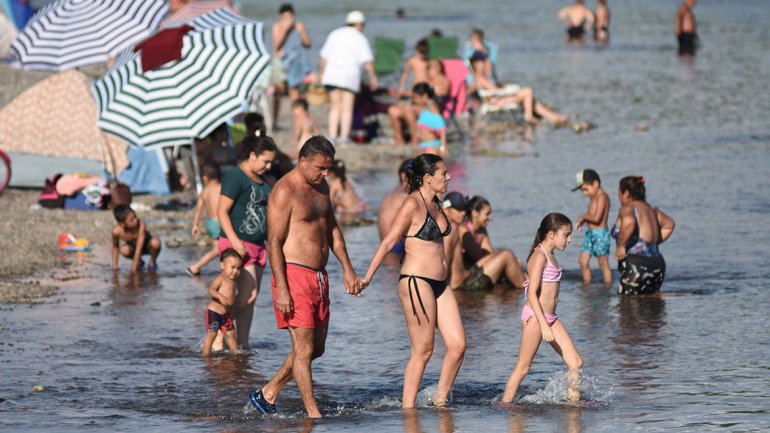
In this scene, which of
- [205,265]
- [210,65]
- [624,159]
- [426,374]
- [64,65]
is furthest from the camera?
[624,159]

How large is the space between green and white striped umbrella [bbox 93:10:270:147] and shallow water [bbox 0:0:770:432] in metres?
1.51

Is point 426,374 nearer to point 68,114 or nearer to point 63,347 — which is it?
point 63,347

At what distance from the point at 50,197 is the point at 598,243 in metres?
6.68

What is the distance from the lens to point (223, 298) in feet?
32.3

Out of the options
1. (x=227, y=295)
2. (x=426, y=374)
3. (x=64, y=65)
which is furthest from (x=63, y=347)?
(x=64, y=65)

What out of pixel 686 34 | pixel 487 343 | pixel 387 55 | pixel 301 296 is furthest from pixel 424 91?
pixel 686 34

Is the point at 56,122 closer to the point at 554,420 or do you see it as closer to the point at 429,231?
the point at 429,231

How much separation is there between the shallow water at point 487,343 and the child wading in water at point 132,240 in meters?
0.17

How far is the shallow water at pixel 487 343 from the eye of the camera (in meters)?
8.38

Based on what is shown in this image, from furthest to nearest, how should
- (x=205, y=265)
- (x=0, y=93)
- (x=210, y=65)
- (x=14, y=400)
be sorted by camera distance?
1. (x=0, y=93)
2. (x=210, y=65)
3. (x=205, y=265)
4. (x=14, y=400)

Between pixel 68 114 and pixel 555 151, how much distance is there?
23.6 ft

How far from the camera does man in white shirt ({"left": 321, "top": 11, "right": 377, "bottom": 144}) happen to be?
20.8 metres

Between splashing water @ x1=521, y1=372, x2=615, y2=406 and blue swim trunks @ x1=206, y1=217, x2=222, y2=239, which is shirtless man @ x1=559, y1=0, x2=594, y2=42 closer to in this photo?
blue swim trunks @ x1=206, y1=217, x2=222, y2=239

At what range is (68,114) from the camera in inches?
678
